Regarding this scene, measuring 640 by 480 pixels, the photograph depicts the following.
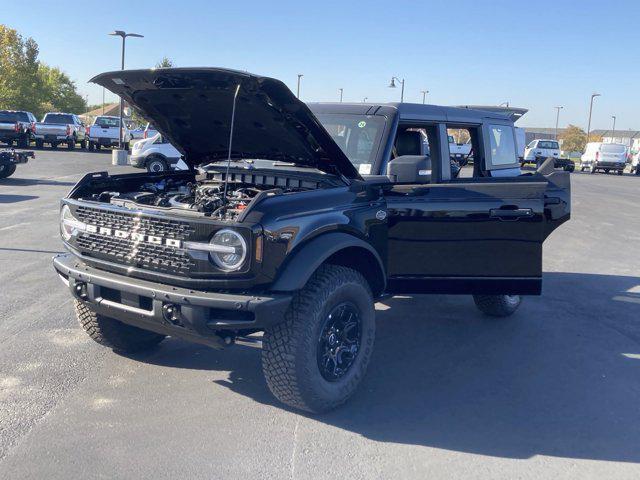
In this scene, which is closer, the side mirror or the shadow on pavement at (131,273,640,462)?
the shadow on pavement at (131,273,640,462)

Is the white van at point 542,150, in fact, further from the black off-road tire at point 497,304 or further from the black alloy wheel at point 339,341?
the black alloy wheel at point 339,341

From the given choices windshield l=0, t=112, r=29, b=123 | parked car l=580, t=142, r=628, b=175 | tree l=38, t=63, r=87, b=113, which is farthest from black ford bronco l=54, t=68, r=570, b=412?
tree l=38, t=63, r=87, b=113

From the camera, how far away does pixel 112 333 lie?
4.65 meters

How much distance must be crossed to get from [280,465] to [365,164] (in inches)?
91.7

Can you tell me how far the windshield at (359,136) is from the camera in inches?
190

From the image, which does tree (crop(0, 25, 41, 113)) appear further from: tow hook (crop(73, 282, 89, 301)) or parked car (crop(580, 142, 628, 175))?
tow hook (crop(73, 282, 89, 301))

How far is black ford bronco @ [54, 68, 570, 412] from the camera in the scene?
11.7 ft

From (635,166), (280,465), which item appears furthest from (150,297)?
(635,166)

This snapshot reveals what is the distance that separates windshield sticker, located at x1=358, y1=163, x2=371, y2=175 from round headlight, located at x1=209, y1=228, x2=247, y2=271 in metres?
1.51

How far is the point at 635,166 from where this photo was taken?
129 ft

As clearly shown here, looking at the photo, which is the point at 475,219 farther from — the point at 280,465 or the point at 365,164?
the point at 280,465

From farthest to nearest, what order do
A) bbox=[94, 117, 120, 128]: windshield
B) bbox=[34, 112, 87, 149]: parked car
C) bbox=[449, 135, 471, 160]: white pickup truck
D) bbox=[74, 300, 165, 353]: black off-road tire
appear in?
bbox=[94, 117, 120, 128]: windshield
bbox=[34, 112, 87, 149]: parked car
bbox=[449, 135, 471, 160]: white pickup truck
bbox=[74, 300, 165, 353]: black off-road tire

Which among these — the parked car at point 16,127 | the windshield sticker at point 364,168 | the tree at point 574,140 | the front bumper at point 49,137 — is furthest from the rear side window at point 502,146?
the tree at point 574,140

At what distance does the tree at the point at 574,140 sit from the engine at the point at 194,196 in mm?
83021
